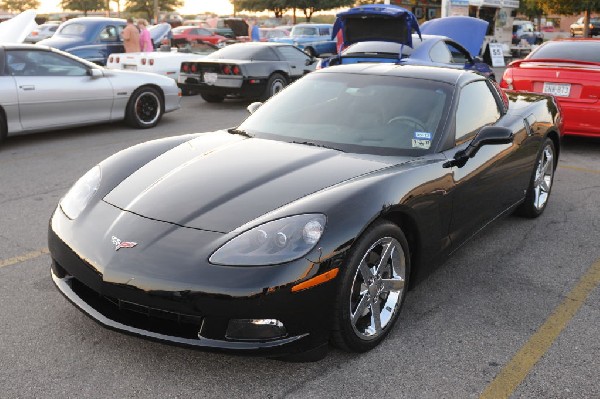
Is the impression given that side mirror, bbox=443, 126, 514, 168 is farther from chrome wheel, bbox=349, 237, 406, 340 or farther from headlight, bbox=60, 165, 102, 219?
headlight, bbox=60, 165, 102, 219

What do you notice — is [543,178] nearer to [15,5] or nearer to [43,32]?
[43,32]

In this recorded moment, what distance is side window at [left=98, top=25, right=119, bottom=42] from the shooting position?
1416 cm

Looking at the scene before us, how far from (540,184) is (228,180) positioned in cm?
322

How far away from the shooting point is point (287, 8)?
52.7 meters

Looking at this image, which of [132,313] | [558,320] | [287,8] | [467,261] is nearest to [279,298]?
[132,313]

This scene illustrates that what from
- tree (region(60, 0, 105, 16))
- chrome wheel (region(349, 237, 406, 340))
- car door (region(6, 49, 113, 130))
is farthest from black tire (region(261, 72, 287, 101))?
tree (region(60, 0, 105, 16))

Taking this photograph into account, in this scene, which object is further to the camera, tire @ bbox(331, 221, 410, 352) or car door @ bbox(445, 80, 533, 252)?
car door @ bbox(445, 80, 533, 252)

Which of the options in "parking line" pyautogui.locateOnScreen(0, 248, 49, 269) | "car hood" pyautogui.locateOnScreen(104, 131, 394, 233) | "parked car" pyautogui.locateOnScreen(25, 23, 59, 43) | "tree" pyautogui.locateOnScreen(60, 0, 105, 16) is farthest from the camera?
"tree" pyautogui.locateOnScreen(60, 0, 105, 16)

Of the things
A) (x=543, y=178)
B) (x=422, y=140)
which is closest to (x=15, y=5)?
(x=543, y=178)

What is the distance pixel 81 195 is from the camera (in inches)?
136

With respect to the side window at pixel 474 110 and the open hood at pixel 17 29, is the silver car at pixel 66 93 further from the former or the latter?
the side window at pixel 474 110

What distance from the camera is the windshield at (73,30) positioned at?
1408 cm

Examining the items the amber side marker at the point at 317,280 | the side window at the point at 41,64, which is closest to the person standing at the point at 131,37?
the side window at the point at 41,64

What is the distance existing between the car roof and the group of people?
10.3m
